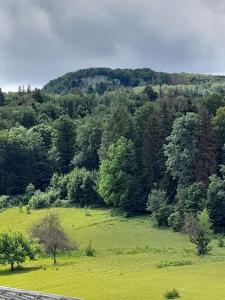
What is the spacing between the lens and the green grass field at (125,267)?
51.8 meters

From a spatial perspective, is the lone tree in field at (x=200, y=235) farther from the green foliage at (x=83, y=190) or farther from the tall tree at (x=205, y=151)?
the green foliage at (x=83, y=190)

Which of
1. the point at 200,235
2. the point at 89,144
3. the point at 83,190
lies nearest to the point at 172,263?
the point at 200,235

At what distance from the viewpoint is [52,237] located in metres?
74.6

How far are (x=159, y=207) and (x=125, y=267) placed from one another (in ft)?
106

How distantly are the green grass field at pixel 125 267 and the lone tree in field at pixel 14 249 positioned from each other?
1.55 metres

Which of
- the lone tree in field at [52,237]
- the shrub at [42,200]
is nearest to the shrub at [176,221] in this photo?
the lone tree in field at [52,237]

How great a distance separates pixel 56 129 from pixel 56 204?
2635 cm

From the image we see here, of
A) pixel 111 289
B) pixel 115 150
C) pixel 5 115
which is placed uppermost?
pixel 5 115

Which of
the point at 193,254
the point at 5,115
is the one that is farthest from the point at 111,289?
the point at 5,115

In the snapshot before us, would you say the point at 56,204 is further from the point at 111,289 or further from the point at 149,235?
the point at 111,289

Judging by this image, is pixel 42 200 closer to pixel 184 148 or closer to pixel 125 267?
pixel 184 148

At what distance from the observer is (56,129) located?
138 meters

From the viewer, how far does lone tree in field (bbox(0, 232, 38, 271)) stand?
71875 millimetres

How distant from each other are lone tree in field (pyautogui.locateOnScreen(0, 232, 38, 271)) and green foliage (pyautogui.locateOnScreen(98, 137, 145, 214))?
103ft
